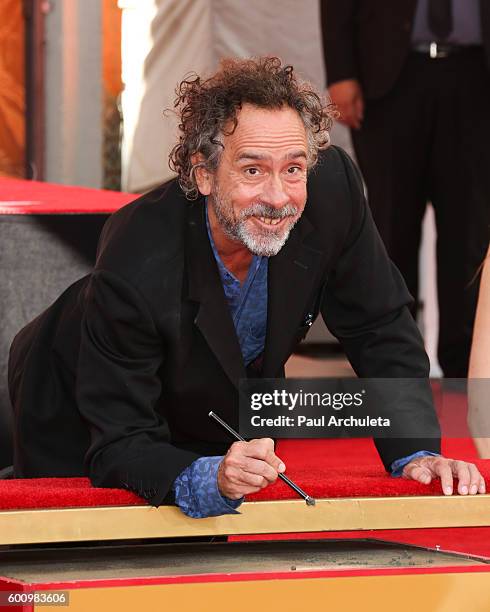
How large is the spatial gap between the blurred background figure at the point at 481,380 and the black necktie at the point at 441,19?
5.45ft

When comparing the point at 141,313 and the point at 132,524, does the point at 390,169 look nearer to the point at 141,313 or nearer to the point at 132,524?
the point at 141,313

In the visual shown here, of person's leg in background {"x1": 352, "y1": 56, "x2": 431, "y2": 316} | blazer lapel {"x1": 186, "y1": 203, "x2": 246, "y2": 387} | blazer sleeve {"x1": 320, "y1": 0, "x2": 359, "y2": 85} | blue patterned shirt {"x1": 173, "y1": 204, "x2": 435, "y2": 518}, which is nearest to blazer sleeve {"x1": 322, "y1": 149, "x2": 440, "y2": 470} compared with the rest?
blue patterned shirt {"x1": 173, "y1": 204, "x2": 435, "y2": 518}

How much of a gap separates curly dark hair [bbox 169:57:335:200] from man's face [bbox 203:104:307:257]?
0.02m

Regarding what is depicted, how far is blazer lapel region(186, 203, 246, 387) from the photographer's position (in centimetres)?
238

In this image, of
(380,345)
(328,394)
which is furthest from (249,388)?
(380,345)

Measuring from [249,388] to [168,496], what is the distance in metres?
0.20

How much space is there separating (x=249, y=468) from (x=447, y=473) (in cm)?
39

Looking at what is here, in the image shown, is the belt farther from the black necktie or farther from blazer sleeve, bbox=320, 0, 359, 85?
blazer sleeve, bbox=320, 0, 359, 85

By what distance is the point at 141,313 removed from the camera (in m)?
2.33

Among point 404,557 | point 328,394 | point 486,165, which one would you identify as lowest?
point 404,557

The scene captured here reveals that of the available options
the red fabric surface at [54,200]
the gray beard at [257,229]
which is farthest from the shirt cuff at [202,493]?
the red fabric surface at [54,200]

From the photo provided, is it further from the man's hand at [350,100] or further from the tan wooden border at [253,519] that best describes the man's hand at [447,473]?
the man's hand at [350,100]

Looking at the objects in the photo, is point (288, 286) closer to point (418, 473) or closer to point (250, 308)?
point (250, 308)

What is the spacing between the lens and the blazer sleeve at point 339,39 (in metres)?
4.58
